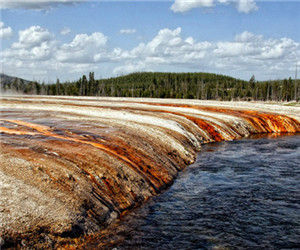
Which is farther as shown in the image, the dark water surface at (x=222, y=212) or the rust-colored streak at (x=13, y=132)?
the rust-colored streak at (x=13, y=132)

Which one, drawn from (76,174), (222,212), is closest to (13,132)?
(76,174)

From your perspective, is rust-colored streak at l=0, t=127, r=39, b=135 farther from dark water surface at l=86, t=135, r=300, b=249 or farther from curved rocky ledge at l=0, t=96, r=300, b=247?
dark water surface at l=86, t=135, r=300, b=249

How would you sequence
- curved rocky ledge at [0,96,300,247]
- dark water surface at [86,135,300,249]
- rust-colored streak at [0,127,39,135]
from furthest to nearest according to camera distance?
1. rust-colored streak at [0,127,39,135]
2. dark water surface at [86,135,300,249]
3. curved rocky ledge at [0,96,300,247]

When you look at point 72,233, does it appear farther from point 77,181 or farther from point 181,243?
point 181,243

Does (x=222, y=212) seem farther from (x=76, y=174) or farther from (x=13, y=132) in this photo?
(x=13, y=132)

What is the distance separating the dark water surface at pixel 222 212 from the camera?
900 cm

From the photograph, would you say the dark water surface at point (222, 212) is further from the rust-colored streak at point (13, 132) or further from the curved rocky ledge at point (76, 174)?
the rust-colored streak at point (13, 132)

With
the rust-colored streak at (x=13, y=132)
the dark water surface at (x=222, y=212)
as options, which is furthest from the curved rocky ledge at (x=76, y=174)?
the dark water surface at (x=222, y=212)

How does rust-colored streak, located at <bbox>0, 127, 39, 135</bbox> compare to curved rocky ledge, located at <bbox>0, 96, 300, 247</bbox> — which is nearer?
curved rocky ledge, located at <bbox>0, 96, 300, 247</bbox>

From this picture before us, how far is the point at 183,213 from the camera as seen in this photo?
11094 mm

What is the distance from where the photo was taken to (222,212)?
11148mm

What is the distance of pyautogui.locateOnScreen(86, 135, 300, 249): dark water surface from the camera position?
9000 mm

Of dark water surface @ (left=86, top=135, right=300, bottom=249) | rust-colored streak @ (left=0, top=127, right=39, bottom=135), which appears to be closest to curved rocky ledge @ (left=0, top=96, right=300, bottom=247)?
rust-colored streak @ (left=0, top=127, right=39, bottom=135)

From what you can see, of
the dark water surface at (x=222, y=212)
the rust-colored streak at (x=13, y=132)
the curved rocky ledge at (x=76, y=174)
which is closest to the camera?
the curved rocky ledge at (x=76, y=174)
